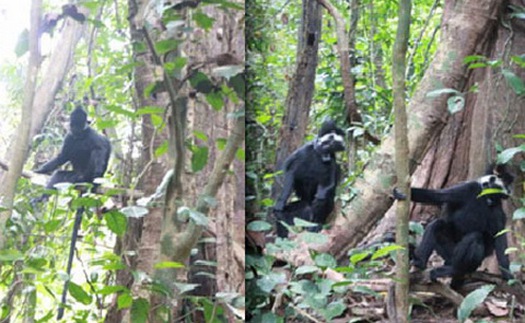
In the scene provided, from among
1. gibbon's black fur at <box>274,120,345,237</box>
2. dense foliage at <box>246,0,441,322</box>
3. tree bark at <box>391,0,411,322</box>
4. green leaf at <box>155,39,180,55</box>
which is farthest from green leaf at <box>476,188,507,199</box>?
green leaf at <box>155,39,180,55</box>

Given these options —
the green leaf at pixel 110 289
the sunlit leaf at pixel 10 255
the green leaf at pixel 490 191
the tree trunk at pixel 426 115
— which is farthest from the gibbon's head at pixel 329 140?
the sunlit leaf at pixel 10 255

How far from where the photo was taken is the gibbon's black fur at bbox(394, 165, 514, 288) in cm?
239

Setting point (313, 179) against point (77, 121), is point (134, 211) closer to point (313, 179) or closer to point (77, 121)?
point (77, 121)

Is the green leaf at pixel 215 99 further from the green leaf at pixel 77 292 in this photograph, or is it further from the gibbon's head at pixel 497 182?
the gibbon's head at pixel 497 182

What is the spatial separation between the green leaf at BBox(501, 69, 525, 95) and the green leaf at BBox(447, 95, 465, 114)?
183 mm

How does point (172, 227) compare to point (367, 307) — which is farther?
point (367, 307)

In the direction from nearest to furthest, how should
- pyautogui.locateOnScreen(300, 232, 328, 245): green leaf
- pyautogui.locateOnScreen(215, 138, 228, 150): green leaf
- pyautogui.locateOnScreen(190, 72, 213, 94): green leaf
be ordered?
pyautogui.locateOnScreen(190, 72, 213, 94): green leaf, pyautogui.locateOnScreen(215, 138, 228, 150): green leaf, pyautogui.locateOnScreen(300, 232, 328, 245): green leaf

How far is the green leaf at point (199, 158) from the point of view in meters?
2.03

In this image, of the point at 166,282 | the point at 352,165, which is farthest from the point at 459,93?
the point at 166,282

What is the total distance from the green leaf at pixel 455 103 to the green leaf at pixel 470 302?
629 millimetres

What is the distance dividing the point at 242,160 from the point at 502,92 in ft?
3.29

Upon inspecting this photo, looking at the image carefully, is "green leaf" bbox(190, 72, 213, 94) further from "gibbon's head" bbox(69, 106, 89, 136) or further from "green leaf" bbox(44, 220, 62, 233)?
"green leaf" bbox(44, 220, 62, 233)

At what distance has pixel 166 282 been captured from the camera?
193cm

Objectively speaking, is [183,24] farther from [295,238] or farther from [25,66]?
[295,238]
